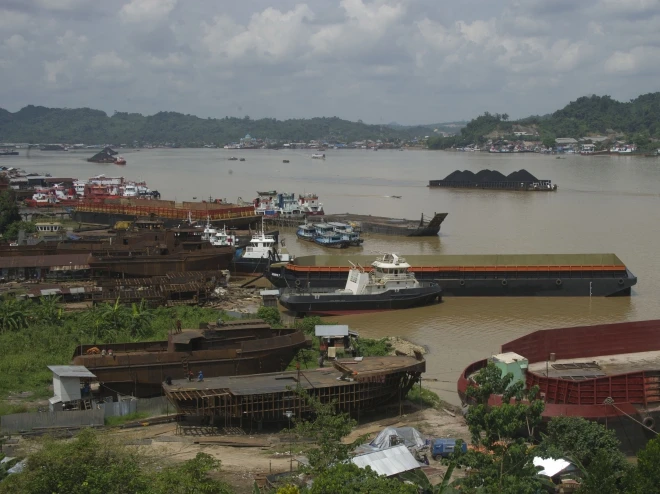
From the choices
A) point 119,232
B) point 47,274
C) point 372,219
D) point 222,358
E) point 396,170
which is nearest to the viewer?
point 222,358

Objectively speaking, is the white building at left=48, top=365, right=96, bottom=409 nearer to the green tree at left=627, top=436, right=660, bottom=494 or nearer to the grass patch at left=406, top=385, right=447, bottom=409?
the grass patch at left=406, top=385, right=447, bottom=409

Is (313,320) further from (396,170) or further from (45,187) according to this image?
(396,170)

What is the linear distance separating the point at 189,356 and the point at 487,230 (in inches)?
1280

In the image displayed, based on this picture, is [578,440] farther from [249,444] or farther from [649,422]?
[249,444]

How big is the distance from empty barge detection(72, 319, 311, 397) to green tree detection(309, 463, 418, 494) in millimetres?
7392

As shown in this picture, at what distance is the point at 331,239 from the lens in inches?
1636

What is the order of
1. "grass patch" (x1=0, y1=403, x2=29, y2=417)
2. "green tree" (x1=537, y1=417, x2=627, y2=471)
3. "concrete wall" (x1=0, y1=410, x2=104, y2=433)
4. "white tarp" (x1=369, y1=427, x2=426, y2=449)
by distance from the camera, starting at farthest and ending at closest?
"grass patch" (x1=0, y1=403, x2=29, y2=417), "concrete wall" (x1=0, y1=410, x2=104, y2=433), "white tarp" (x1=369, y1=427, x2=426, y2=449), "green tree" (x1=537, y1=417, x2=627, y2=471)

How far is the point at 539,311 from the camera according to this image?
2709 centimetres

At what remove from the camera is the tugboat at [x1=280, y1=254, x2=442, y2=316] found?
25.6 metres

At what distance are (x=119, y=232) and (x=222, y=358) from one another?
22037 mm

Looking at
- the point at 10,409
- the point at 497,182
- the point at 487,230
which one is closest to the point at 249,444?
the point at 10,409

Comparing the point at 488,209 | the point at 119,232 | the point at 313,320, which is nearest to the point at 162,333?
the point at 313,320

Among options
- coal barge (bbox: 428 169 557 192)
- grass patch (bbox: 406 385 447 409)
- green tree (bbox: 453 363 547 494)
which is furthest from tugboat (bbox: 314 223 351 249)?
coal barge (bbox: 428 169 557 192)

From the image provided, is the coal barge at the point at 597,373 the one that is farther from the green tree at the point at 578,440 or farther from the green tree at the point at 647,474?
the green tree at the point at 647,474
